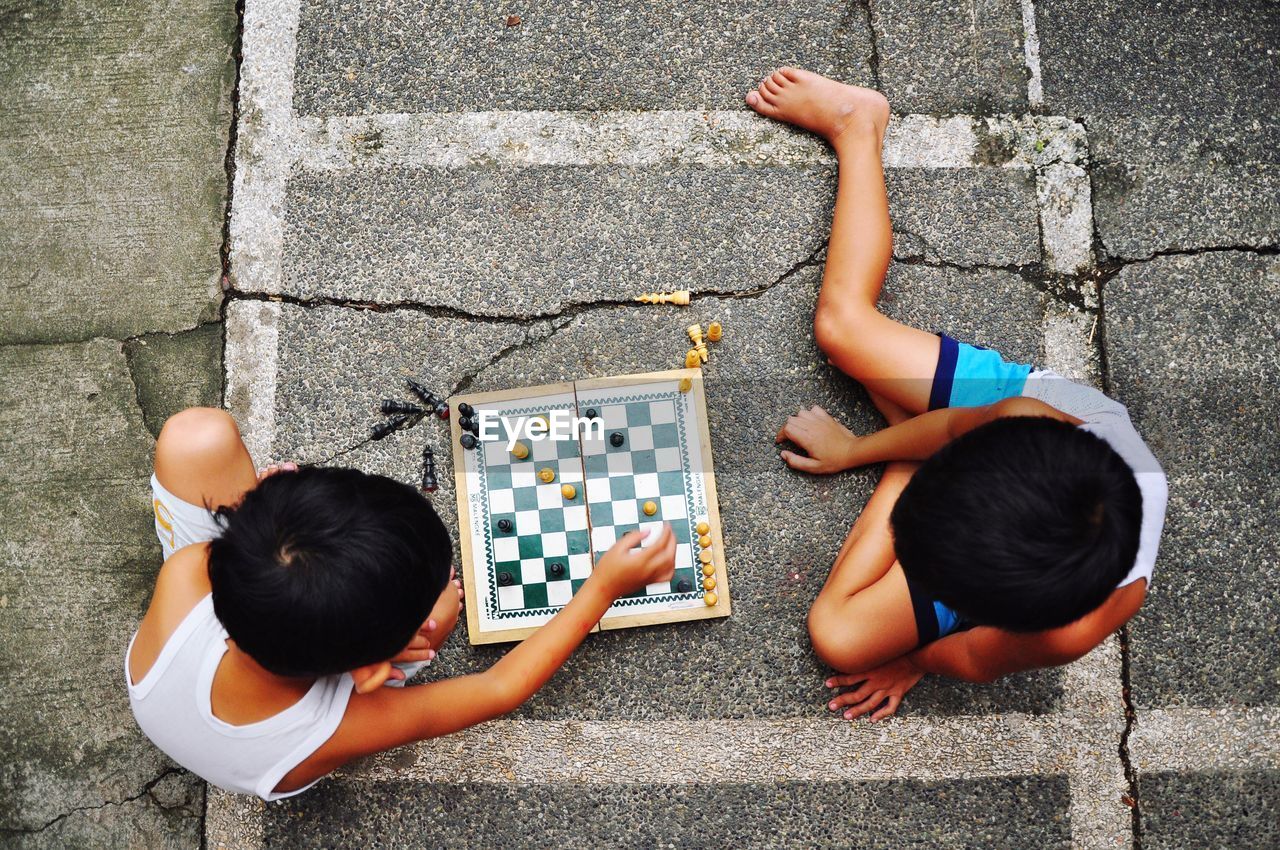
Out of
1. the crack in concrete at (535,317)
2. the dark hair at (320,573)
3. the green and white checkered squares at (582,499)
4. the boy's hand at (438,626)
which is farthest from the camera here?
the crack in concrete at (535,317)

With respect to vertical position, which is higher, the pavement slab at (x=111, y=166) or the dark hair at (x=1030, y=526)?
the dark hair at (x=1030, y=526)

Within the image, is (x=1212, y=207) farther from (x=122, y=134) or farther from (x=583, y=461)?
(x=122, y=134)

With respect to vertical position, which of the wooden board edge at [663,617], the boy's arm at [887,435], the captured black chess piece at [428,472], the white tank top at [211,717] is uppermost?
the boy's arm at [887,435]

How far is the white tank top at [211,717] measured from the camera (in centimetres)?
161

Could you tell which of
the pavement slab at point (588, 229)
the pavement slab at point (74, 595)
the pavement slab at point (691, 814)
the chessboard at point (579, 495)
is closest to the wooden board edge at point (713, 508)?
the chessboard at point (579, 495)

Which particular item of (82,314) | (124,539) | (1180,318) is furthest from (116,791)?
→ (1180,318)

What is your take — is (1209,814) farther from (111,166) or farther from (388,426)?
(111,166)

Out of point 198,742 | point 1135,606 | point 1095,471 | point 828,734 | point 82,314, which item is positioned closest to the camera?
point 1095,471

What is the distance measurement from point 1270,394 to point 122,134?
3.00m

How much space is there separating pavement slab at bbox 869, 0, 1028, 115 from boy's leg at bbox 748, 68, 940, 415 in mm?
141

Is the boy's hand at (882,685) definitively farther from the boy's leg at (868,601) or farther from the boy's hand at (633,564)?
the boy's hand at (633,564)

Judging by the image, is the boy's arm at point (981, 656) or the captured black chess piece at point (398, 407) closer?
the boy's arm at point (981, 656)

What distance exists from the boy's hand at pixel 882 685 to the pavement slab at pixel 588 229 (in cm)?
98

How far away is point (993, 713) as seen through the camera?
2.07m
